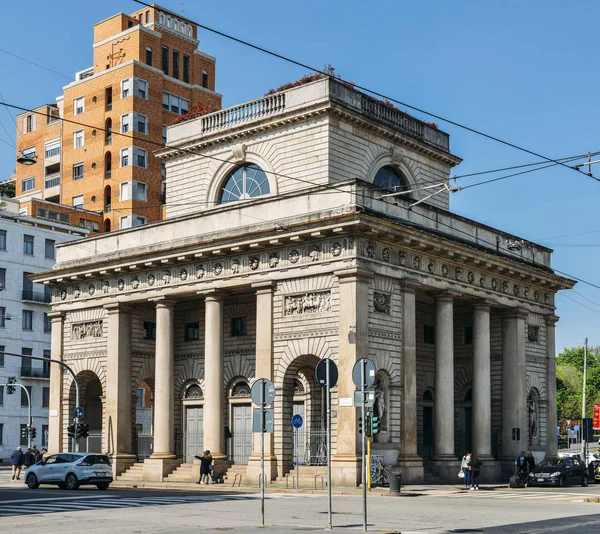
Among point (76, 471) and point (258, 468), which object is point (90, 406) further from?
point (258, 468)

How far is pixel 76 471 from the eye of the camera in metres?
38.5

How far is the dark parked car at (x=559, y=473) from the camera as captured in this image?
4097cm

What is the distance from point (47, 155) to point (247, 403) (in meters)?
49.9

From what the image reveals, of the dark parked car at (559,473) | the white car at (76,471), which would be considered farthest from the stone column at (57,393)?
the dark parked car at (559,473)

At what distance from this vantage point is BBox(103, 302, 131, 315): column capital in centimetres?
4647

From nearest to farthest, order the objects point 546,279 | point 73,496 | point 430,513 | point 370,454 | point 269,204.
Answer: point 430,513 < point 73,496 < point 370,454 < point 269,204 < point 546,279

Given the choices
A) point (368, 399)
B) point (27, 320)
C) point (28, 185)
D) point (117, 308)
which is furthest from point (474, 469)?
point (28, 185)

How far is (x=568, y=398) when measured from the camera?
11981 centimetres

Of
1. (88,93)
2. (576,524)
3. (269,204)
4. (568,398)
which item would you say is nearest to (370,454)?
(269,204)

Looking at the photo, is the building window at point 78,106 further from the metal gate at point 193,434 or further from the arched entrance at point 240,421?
the arched entrance at point 240,421

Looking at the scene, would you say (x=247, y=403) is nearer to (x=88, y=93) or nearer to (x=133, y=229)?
(x=133, y=229)

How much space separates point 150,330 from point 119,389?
3561 mm

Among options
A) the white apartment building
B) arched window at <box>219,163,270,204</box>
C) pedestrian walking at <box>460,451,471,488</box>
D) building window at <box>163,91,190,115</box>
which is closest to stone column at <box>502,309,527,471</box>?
pedestrian walking at <box>460,451,471,488</box>

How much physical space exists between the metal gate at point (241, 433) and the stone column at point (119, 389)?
5.26m
